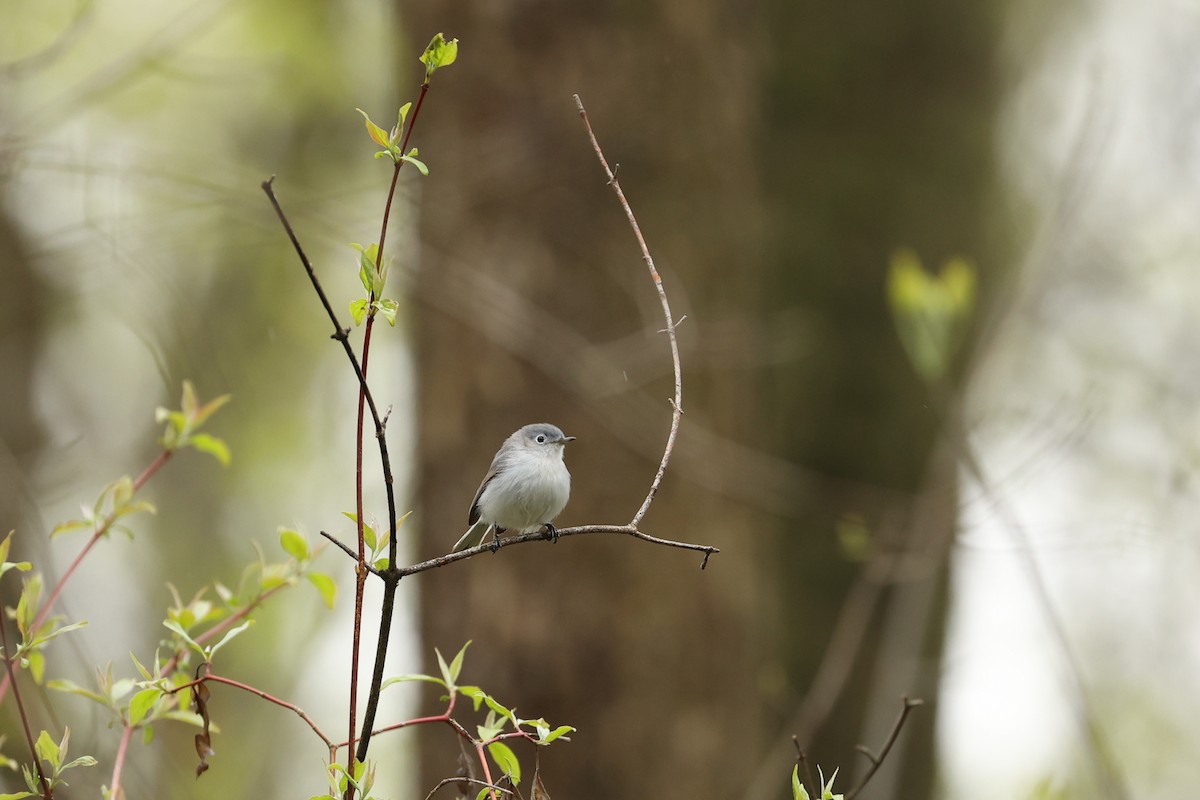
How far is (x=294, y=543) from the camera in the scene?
1510mm

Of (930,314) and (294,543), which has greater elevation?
(930,314)

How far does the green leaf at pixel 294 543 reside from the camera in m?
1.50

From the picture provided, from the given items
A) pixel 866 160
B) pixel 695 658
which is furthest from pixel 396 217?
pixel 866 160

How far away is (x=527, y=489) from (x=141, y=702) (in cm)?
148

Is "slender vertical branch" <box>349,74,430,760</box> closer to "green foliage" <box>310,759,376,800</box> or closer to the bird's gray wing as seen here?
"green foliage" <box>310,759,376,800</box>

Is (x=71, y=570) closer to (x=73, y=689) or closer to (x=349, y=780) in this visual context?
(x=73, y=689)

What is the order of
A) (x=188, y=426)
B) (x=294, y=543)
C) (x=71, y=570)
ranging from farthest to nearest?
(x=188, y=426)
(x=294, y=543)
(x=71, y=570)

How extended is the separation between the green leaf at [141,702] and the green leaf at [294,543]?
0.97ft

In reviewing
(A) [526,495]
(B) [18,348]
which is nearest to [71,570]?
(A) [526,495]

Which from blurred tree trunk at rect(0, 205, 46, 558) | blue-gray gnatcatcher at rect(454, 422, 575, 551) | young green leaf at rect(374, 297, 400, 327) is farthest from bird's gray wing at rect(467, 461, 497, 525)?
blurred tree trunk at rect(0, 205, 46, 558)

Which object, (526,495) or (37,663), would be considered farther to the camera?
(526,495)

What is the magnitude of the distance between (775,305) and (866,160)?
1037 millimetres

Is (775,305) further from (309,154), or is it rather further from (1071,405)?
(309,154)

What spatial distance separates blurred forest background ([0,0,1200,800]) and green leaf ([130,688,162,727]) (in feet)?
1.60
